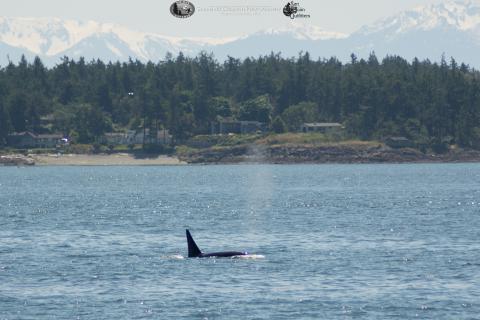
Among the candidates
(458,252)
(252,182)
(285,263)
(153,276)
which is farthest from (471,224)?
(252,182)

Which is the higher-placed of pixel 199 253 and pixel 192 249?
pixel 192 249

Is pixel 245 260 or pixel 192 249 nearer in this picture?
pixel 245 260

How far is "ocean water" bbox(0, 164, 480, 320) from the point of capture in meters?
51.9

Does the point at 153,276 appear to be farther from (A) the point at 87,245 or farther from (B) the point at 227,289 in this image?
(A) the point at 87,245

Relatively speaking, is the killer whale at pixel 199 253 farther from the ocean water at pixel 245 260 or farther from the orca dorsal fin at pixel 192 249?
the ocean water at pixel 245 260

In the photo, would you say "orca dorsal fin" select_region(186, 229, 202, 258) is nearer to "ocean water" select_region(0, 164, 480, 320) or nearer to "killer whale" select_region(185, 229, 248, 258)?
"killer whale" select_region(185, 229, 248, 258)

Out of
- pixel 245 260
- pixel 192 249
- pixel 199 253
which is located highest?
pixel 192 249

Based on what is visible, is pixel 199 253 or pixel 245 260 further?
pixel 199 253

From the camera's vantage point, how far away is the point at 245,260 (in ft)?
218

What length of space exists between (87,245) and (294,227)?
19.4 metres

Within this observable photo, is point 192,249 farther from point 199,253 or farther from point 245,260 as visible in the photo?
point 245,260

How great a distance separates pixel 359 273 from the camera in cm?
6100

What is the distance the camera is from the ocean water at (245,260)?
170 feet

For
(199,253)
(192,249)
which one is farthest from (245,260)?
(192,249)
